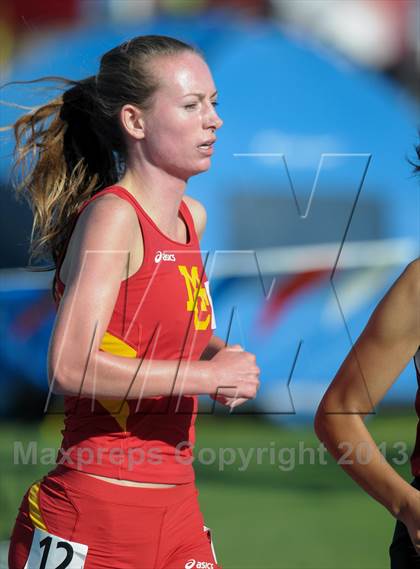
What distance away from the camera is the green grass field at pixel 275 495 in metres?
3.93

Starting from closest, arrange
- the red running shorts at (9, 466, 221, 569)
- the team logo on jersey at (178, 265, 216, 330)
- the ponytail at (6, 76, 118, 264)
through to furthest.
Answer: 1. the red running shorts at (9, 466, 221, 569)
2. the team logo on jersey at (178, 265, 216, 330)
3. the ponytail at (6, 76, 118, 264)

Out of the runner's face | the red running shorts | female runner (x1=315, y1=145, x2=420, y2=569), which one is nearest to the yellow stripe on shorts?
the red running shorts

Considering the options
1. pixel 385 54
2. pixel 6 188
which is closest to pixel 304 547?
pixel 6 188

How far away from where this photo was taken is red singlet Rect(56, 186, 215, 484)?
6.52ft

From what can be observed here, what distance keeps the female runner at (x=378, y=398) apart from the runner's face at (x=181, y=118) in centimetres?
65

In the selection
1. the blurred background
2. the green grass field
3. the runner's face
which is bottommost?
the green grass field

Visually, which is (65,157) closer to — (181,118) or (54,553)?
(181,118)

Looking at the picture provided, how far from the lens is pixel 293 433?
6.02 m

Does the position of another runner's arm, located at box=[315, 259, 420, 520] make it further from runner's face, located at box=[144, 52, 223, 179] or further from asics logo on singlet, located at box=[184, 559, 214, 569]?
runner's face, located at box=[144, 52, 223, 179]

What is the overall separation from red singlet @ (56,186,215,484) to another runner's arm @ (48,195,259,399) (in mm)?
108

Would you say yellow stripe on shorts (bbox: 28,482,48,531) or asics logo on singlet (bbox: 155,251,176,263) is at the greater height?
asics logo on singlet (bbox: 155,251,176,263)

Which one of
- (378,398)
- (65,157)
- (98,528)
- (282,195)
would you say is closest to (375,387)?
(378,398)

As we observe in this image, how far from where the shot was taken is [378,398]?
169 cm

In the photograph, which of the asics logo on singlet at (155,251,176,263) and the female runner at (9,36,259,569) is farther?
the asics logo on singlet at (155,251,176,263)
